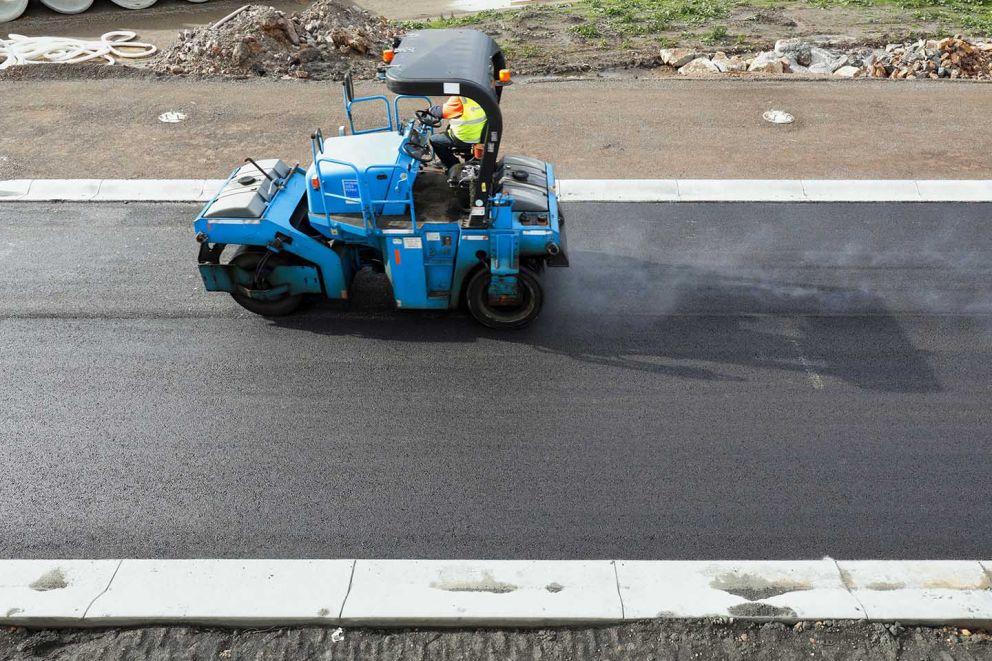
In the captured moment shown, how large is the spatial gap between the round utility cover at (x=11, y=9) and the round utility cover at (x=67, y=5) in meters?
0.50

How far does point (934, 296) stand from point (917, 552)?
3.76 m

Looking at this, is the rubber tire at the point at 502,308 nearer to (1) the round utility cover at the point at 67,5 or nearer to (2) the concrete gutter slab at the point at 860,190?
(2) the concrete gutter slab at the point at 860,190

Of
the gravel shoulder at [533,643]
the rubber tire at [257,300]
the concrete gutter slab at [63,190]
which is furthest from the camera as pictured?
the concrete gutter slab at [63,190]

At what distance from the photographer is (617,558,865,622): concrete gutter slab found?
5.42 metres

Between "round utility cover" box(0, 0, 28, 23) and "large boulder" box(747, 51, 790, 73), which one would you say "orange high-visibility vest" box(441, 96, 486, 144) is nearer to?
"large boulder" box(747, 51, 790, 73)

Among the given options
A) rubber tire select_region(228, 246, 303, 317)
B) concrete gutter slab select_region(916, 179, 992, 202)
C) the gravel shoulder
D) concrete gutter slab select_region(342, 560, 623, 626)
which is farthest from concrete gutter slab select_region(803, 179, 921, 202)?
concrete gutter slab select_region(342, 560, 623, 626)

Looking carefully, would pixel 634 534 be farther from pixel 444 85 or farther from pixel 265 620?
pixel 444 85

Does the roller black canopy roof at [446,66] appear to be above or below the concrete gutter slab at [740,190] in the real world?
above

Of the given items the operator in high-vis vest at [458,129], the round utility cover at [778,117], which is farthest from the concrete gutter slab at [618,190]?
the round utility cover at [778,117]

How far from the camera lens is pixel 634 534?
238 inches

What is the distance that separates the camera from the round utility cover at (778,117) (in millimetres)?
12570

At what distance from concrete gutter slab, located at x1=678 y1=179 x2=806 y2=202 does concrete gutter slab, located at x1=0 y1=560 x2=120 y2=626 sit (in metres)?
7.98

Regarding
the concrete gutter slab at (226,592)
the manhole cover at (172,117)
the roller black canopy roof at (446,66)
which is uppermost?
the roller black canopy roof at (446,66)

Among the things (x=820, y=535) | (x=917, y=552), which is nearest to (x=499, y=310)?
(x=820, y=535)
